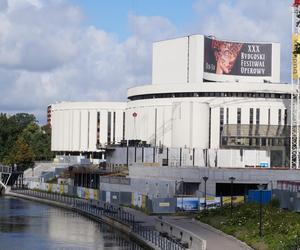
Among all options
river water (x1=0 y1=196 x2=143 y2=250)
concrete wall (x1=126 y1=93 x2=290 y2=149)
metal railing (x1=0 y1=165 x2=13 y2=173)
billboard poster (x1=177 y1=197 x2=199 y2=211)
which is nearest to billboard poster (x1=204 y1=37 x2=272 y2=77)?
concrete wall (x1=126 y1=93 x2=290 y2=149)

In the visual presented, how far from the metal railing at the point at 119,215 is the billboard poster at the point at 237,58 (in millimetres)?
63028

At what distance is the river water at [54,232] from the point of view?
6038 centimetres

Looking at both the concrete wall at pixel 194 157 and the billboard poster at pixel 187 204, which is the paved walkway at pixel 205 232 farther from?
the concrete wall at pixel 194 157

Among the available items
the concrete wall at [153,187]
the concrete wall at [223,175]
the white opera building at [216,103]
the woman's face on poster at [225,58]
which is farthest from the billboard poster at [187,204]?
the woman's face on poster at [225,58]

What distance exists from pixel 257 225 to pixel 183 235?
6644mm

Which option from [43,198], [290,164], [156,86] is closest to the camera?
[43,198]

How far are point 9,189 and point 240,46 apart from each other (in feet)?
215

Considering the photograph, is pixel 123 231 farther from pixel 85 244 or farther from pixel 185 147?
pixel 185 147

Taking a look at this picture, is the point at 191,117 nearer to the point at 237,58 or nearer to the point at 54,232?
the point at 237,58

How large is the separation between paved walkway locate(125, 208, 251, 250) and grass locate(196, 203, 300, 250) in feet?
2.33

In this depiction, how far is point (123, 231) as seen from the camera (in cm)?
6900

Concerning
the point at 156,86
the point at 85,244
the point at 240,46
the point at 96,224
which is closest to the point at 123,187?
the point at 96,224

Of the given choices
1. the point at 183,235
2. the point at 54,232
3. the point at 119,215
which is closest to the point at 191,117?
the point at 119,215

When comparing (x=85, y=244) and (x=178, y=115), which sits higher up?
(x=178, y=115)
